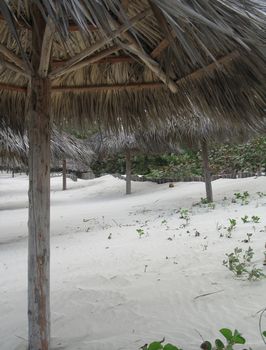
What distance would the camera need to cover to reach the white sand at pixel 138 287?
2.64m

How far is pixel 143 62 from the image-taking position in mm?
3053

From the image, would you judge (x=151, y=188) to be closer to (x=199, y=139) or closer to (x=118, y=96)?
(x=199, y=139)

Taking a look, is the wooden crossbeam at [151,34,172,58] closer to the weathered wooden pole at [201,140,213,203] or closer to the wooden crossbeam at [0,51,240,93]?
the wooden crossbeam at [0,51,240,93]

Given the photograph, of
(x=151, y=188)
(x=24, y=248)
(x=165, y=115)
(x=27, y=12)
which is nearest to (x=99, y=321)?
(x=165, y=115)

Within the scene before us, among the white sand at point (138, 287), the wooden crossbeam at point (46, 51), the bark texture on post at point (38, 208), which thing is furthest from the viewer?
the white sand at point (138, 287)

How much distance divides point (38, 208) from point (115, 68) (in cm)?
155

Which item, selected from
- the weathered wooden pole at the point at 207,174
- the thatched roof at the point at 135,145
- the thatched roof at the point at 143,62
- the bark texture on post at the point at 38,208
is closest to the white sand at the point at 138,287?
the bark texture on post at the point at 38,208

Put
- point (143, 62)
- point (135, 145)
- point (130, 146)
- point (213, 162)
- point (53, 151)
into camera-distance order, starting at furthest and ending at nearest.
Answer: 1. point (213, 162)
2. point (130, 146)
3. point (135, 145)
4. point (53, 151)
5. point (143, 62)

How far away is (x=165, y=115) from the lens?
3783mm

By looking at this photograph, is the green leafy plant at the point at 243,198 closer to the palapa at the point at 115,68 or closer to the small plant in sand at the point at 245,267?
the small plant in sand at the point at 245,267

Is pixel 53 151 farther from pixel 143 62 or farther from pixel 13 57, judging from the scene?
pixel 13 57

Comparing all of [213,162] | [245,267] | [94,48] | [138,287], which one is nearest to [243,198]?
[245,267]

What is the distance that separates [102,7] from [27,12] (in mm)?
1263

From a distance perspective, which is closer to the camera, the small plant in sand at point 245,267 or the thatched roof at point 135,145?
the small plant in sand at point 245,267
